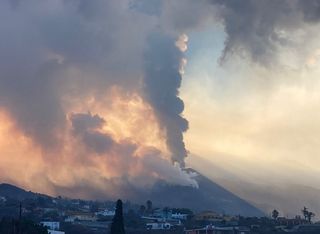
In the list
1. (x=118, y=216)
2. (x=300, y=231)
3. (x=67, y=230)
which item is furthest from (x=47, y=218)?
(x=118, y=216)

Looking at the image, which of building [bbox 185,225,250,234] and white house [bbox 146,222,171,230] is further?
white house [bbox 146,222,171,230]

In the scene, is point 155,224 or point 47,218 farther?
point 47,218

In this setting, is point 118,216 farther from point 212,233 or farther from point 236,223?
point 236,223

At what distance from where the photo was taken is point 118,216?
3878 inches

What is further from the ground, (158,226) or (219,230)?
(158,226)

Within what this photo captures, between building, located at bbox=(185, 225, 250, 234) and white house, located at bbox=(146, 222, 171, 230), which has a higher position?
white house, located at bbox=(146, 222, 171, 230)

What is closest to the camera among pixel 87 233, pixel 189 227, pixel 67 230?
pixel 87 233

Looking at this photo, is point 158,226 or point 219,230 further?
point 158,226

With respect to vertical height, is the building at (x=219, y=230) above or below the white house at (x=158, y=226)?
below

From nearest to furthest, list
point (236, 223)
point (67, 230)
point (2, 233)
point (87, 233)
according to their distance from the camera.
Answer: point (2, 233), point (87, 233), point (67, 230), point (236, 223)

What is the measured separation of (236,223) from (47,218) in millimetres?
49906

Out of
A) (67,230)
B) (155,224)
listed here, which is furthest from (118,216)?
(155,224)

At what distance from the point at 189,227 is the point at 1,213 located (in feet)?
154

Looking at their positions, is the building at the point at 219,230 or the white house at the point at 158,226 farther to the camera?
the white house at the point at 158,226
